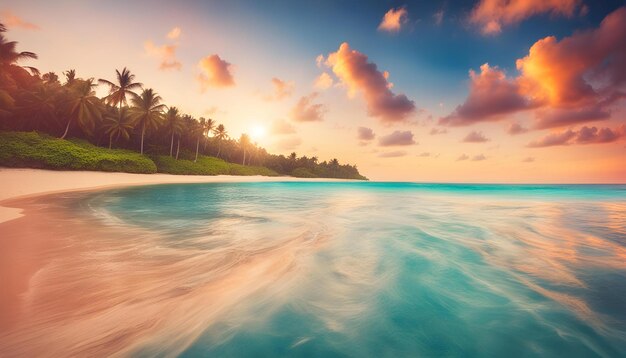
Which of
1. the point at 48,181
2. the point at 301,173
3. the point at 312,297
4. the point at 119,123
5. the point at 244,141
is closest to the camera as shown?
the point at 312,297

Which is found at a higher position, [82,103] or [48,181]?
[82,103]

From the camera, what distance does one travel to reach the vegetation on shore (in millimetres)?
26547

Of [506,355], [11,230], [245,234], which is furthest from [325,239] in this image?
[11,230]

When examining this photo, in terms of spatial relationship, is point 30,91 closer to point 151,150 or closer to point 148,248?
point 151,150

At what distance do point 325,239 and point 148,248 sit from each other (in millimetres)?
4537

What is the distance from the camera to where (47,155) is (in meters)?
25.5

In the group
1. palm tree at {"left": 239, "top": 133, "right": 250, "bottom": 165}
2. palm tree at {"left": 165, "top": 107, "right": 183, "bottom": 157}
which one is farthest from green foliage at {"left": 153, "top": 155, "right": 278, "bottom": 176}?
palm tree at {"left": 239, "top": 133, "right": 250, "bottom": 165}

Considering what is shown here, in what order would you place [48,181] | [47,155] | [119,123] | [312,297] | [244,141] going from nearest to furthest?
[312,297] < [48,181] < [47,155] < [119,123] < [244,141]

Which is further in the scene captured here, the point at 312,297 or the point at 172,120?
the point at 172,120

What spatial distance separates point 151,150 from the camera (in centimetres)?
5297

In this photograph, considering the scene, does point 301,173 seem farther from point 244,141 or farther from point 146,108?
point 146,108

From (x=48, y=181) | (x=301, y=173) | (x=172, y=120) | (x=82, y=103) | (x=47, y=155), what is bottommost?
(x=48, y=181)

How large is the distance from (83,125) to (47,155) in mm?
16717

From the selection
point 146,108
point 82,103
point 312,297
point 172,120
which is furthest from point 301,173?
point 312,297
